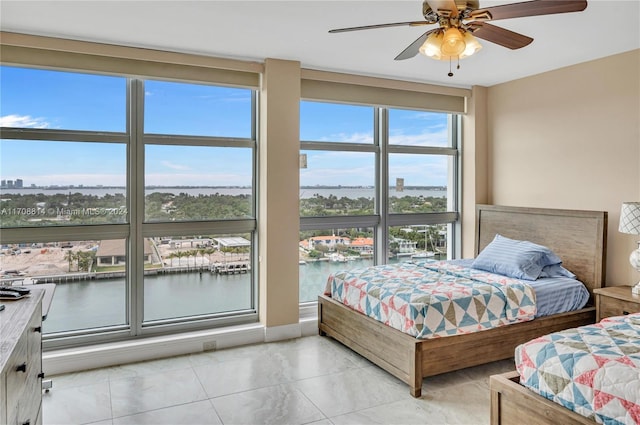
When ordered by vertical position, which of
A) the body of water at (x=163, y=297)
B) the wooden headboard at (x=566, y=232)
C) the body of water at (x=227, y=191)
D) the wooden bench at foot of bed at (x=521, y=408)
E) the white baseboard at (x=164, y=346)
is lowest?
the white baseboard at (x=164, y=346)

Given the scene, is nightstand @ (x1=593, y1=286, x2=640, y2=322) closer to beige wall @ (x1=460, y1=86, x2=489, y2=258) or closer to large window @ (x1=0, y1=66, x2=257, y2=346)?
beige wall @ (x1=460, y1=86, x2=489, y2=258)

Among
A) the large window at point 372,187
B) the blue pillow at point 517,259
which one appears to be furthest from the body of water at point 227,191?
the blue pillow at point 517,259

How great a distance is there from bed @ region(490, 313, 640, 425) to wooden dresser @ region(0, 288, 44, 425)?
7.30 ft

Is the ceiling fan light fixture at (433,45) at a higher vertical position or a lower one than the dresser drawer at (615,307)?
higher

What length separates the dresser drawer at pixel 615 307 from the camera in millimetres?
3459

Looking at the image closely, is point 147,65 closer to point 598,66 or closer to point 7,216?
point 7,216

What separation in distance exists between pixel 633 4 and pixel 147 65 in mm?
3622

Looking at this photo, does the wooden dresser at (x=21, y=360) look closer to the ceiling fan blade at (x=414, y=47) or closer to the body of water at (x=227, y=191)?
the body of water at (x=227, y=191)

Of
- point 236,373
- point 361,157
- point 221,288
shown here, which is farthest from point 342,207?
point 236,373

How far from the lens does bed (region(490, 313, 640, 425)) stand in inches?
→ 75.2

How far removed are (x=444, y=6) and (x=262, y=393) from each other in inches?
106

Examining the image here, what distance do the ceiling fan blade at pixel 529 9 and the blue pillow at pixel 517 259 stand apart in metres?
2.39

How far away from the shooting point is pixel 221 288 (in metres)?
4.32

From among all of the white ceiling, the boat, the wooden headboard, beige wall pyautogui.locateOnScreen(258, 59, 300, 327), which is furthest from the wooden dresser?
the wooden headboard
